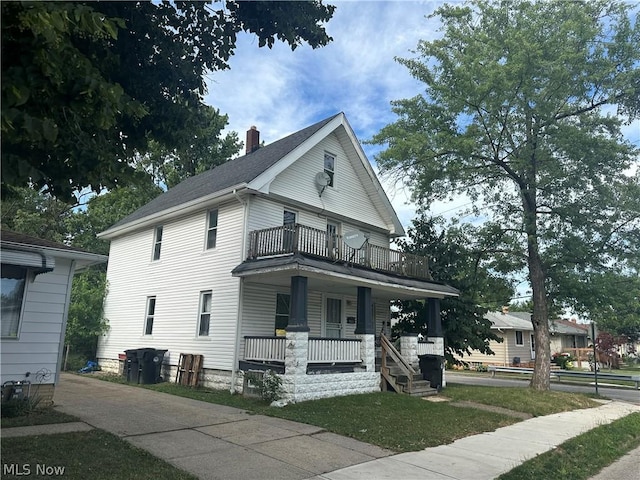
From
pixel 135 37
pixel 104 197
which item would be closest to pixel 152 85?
pixel 135 37

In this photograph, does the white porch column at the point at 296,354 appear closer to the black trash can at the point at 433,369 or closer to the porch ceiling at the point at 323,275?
the porch ceiling at the point at 323,275

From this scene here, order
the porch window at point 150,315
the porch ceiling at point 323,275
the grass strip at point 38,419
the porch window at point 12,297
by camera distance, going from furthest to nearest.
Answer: the porch window at point 150,315 < the porch ceiling at point 323,275 < the porch window at point 12,297 < the grass strip at point 38,419

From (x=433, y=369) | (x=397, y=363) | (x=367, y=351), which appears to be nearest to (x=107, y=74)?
(x=367, y=351)

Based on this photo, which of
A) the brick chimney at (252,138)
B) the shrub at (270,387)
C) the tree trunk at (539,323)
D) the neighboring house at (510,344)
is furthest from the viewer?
the neighboring house at (510,344)

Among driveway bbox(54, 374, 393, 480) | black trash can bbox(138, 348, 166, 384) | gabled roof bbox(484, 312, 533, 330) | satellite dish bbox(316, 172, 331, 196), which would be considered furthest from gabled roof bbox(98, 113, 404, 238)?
gabled roof bbox(484, 312, 533, 330)

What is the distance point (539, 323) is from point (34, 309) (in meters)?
16.8

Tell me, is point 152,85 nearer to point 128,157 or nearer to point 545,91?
point 128,157

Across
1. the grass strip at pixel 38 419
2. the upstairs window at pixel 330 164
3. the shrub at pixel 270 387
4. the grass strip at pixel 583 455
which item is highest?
the upstairs window at pixel 330 164

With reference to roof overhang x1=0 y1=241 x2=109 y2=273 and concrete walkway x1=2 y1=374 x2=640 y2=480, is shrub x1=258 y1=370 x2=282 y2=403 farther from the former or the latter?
roof overhang x1=0 y1=241 x2=109 y2=273

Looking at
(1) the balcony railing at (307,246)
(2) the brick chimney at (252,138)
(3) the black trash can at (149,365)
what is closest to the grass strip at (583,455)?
(1) the balcony railing at (307,246)

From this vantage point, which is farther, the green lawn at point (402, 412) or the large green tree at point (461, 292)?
the large green tree at point (461, 292)

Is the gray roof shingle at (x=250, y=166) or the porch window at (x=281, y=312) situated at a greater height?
the gray roof shingle at (x=250, y=166)

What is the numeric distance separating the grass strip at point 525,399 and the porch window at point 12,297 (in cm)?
A: 1189

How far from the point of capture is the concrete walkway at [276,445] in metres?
5.98
